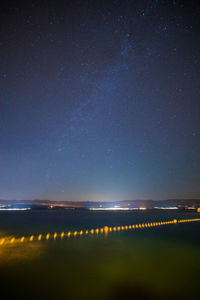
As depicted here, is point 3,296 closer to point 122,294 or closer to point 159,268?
point 122,294

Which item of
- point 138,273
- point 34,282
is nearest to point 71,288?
point 34,282

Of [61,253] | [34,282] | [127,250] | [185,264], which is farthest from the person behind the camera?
[127,250]

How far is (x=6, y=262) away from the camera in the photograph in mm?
18781

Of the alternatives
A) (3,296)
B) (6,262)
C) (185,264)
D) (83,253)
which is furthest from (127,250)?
(3,296)

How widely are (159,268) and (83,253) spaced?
27.0 ft

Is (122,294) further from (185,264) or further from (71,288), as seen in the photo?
(185,264)

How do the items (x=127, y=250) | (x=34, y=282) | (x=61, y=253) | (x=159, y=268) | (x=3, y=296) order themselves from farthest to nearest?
(x=127, y=250) → (x=61, y=253) → (x=159, y=268) → (x=34, y=282) → (x=3, y=296)

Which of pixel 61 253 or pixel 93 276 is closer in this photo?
pixel 93 276

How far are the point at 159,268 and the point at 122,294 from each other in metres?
6.83

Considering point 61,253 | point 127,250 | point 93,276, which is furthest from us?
point 127,250

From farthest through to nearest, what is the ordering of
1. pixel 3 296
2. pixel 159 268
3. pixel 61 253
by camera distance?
1. pixel 61 253
2. pixel 159 268
3. pixel 3 296

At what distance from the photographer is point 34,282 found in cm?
1452

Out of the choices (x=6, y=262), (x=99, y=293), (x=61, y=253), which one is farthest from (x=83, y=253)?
(x=99, y=293)

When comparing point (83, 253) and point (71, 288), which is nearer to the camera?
point (71, 288)
